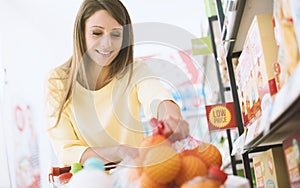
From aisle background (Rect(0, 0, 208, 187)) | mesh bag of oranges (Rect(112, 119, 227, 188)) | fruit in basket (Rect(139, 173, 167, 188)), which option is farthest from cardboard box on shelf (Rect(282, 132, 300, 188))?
aisle background (Rect(0, 0, 208, 187))

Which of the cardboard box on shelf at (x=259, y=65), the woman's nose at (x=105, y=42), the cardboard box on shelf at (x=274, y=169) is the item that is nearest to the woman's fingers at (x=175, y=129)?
the cardboard box on shelf at (x=259, y=65)

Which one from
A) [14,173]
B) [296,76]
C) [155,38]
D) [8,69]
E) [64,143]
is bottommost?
[14,173]

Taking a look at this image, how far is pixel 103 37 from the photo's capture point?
1.72m

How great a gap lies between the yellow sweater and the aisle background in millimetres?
1639

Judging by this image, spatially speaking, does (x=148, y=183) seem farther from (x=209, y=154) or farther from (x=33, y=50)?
(x=33, y=50)

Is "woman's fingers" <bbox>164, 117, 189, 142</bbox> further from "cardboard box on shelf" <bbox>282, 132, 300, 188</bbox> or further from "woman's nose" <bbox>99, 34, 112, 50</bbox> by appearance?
"woman's nose" <bbox>99, 34, 112, 50</bbox>

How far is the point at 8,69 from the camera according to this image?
3.49 m

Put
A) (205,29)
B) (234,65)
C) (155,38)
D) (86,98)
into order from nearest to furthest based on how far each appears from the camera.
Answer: (155,38)
(86,98)
(234,65)
(205,29)

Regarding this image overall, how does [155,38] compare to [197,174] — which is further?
[155,38]

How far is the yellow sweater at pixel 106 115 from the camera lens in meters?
1.72

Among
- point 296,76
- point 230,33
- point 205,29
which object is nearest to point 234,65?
point 230,33

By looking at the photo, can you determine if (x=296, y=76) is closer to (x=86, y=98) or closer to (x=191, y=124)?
(x=191, y=124)

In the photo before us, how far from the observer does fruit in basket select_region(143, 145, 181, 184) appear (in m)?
0.98

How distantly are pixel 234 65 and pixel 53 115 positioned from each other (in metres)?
0.94
